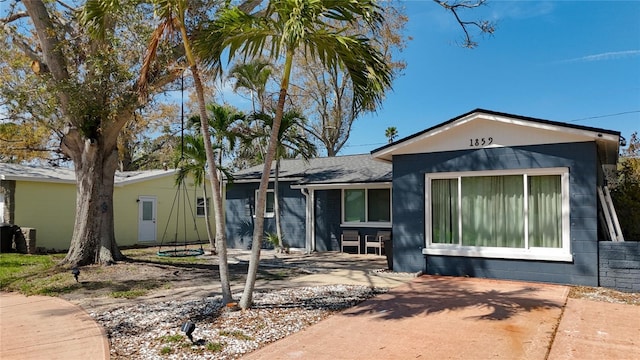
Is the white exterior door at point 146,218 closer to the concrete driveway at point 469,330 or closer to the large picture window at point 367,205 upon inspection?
the large picture window at point 367,205

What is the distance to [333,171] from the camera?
638 inches

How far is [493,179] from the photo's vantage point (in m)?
9.09

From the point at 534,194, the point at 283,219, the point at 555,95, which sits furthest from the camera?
the point at 555,95

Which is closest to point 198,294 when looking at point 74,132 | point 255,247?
point 255,247

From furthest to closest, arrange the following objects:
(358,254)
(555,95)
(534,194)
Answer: (555,95)
(358,254)
(534,194)

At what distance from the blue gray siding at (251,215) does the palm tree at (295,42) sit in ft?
30.7

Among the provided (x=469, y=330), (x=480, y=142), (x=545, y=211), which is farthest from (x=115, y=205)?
(x=469, y=330)

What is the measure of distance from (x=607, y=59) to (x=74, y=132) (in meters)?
23.4

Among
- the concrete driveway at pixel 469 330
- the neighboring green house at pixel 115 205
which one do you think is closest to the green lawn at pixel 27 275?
the neighboring green house at pixel 115 205

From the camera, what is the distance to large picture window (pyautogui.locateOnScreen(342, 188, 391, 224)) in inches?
553

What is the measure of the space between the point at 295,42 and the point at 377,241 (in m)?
9.44

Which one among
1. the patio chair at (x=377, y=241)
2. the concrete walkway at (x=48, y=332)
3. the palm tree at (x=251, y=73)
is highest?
the palm tree at (x=251, y=73)

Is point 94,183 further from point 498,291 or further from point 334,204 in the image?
point 498,291

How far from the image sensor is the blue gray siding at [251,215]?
1582 cm
